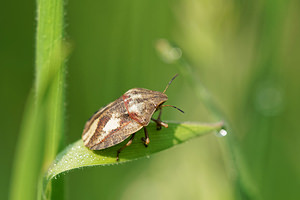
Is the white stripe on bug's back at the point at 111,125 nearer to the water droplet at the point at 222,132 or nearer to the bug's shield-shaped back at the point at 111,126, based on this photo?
the bug's shield-shaped back at the point at 111,126

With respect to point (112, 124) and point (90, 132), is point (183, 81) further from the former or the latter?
point (90, 132)

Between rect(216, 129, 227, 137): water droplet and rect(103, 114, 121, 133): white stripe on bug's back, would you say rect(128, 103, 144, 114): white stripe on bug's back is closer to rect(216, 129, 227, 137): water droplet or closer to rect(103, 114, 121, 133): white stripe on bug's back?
rect(103, 114, 121, 133): white stripe on bug's back

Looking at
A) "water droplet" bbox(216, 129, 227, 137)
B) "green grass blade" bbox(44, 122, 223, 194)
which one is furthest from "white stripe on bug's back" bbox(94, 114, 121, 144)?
"water droplet" bbox(216, 129, 227, 137)

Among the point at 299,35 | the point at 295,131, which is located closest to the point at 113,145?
the point at 295,131

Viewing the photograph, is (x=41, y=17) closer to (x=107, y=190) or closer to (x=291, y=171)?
(x=107, y=190)

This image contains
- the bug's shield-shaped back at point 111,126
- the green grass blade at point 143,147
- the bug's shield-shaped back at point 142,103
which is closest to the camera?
the green grass blade at point 143,147

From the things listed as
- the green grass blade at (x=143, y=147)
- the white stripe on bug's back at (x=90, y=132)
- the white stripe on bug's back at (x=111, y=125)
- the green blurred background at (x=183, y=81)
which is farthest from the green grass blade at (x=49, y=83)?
the green blurred background at (x=183, y=81)
